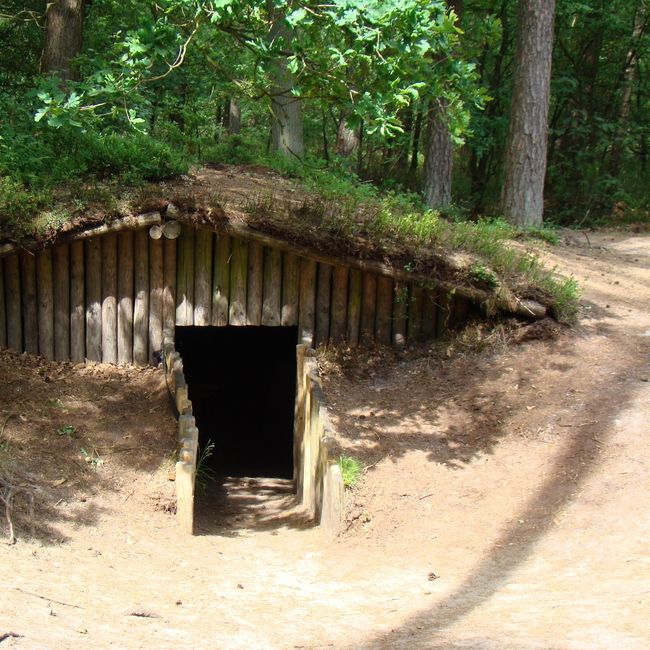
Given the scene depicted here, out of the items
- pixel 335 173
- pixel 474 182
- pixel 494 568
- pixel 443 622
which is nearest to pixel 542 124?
pixel 335 173

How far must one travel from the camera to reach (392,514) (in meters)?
7.12

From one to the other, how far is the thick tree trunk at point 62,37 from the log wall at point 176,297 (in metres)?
3.51

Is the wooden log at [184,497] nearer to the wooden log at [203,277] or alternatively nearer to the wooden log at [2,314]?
the wooden log at [203,277]

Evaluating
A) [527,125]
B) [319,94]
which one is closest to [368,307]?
[319,94]

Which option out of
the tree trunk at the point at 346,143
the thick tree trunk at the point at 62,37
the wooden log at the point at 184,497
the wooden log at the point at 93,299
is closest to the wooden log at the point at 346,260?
the wooden log at the point at 93,299

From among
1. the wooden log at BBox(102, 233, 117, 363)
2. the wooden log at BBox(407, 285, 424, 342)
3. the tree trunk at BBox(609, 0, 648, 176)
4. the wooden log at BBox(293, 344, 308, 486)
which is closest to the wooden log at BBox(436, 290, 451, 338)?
the wooden log at BBox(407, 285, 424, 342)

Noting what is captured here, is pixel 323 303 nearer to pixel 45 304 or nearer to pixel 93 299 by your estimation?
pixel 93 299

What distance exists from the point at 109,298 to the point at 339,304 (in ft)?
8.80

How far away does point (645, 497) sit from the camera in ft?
20.8

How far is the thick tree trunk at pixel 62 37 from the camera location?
1111 cm

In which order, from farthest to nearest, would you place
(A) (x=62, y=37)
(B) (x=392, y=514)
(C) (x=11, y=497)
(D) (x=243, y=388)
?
(D) (x=243, y=388)
(A) (x=62, y=37)
(B) (x=392, y=514)
(C) (x=11, y=497)

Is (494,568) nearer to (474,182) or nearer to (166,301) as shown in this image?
(166,301)

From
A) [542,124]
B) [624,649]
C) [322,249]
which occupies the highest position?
[542,124]

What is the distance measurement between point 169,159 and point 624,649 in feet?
25.3
